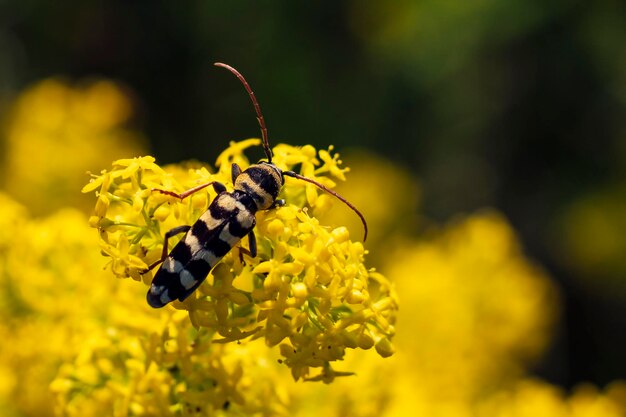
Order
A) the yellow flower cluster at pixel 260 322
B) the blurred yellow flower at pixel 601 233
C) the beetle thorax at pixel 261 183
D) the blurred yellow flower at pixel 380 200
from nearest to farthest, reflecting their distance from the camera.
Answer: the yellow flower cluster at pixel 260 322
the beetle thorax at pixel 261 183
the blurred yellow flower at pixel 380 200
the blurred yellow flower at pixel 601 233

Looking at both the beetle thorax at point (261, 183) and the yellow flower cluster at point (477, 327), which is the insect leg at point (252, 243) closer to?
the beetle thorax at point (261, 183)

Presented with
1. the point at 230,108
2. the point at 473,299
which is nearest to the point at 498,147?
the point at 230,108

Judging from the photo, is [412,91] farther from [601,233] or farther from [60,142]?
[60,142]

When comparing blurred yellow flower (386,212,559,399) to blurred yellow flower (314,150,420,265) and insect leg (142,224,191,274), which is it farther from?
insect leg (142,224,191,274)

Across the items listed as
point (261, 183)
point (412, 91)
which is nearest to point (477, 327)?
point (261, 183)

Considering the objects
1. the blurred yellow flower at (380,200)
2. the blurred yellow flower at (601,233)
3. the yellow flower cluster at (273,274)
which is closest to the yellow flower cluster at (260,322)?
the yellow flower cluster at (273,274)

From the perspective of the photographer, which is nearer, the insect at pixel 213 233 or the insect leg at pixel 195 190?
the insect at pixel 213 233
